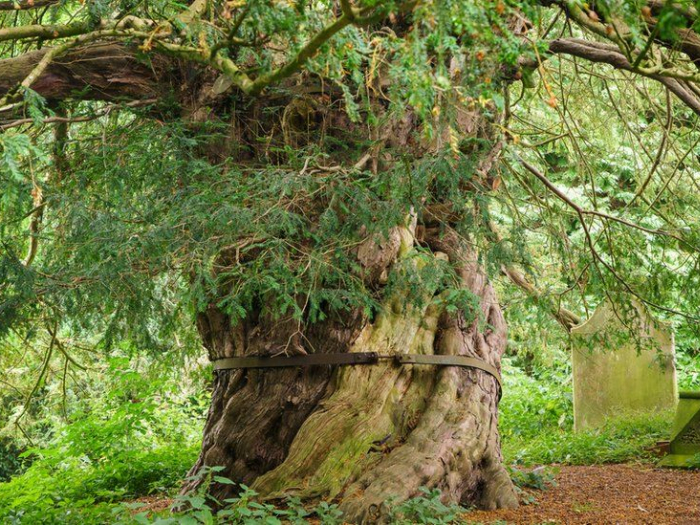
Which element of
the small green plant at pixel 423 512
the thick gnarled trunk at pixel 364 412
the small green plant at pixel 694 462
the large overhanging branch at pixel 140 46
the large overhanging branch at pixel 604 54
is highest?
the large overhanging branch at pixel 604 54

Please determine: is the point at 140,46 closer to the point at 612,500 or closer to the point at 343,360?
the point at 343,360

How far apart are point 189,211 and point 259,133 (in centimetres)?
172

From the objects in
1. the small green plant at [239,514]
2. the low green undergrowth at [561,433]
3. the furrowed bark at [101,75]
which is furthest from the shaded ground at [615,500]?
the furrowed bark at [101,75]

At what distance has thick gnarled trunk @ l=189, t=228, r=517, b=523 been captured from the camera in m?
4.99

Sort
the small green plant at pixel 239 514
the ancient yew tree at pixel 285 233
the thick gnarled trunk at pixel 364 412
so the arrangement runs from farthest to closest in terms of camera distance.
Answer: the thick gnarled trunk at pixel 364 412, the ancient yew tree at pixel 285 233, the small green plant at pixel 239 514

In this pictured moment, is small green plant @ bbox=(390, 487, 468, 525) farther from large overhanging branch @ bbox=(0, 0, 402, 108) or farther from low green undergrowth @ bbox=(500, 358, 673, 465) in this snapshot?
low green undergrowth @ bbox=(500, 358, 673, 465)

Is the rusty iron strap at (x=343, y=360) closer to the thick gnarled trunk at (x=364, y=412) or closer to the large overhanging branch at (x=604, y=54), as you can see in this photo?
the thick gnarled trunk at (x=364, y=412)

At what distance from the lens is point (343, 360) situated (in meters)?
5.37

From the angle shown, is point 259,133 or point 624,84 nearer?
point 259,133

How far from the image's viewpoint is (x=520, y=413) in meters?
11.8

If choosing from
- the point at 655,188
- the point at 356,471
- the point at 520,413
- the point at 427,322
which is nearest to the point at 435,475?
the point at 356,471

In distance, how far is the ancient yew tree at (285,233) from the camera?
14.7 feet

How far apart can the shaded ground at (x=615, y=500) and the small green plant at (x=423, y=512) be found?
0.36 m

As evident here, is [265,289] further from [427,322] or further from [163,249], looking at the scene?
[427,322]
